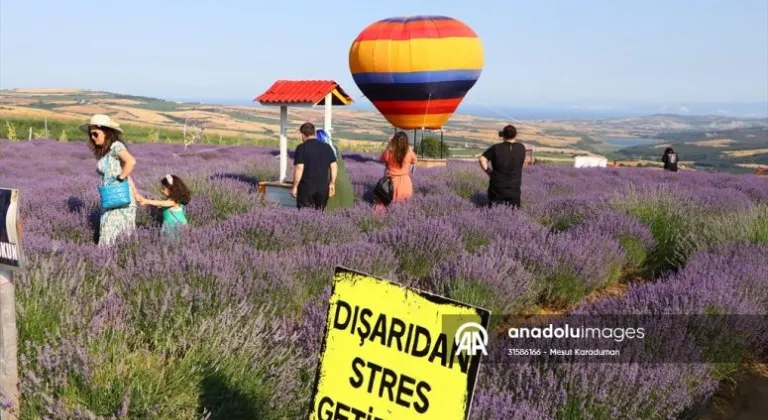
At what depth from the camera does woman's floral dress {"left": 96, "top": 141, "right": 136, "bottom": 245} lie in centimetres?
573

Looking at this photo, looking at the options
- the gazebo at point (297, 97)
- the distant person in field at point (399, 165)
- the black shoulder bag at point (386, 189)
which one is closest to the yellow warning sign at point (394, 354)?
the distant person in field at point (399, 165)

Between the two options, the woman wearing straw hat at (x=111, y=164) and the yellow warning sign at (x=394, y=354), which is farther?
the woman wearing straw hat at (x=111, y=164)

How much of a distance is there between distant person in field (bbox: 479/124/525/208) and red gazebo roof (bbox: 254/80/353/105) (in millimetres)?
4486

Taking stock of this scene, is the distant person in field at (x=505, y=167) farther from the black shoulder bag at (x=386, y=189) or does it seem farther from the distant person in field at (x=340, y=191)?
the distant person in field at (x=340, y=191)

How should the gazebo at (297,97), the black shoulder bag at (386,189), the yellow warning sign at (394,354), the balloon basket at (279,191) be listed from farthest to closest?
the gazebo at (297,97) → the balloon basket at (279,191) → the black shoulder bag at (386,189) → the yellow warning sign at (394,354)

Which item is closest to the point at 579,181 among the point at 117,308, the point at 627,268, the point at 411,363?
the point at 627,268

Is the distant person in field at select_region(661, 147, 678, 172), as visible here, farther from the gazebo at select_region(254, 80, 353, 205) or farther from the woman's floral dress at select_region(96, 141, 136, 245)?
the woman's floral dress at select_region(96, 141, 136, 245)

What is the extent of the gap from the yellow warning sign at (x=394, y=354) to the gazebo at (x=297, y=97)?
9330mm

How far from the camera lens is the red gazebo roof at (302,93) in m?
11.6

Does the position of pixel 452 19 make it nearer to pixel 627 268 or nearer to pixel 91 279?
pixel 627 268

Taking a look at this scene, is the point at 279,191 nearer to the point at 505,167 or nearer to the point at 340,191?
the point at 340,191

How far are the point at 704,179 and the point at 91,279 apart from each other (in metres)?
13.6

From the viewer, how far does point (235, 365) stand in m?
2.82

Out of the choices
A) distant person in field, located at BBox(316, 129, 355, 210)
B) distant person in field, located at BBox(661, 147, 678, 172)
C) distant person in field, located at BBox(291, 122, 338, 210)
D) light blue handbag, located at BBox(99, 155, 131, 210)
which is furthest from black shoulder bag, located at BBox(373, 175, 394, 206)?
distant person in field, located at BBox(661, 147, 678, 172)
